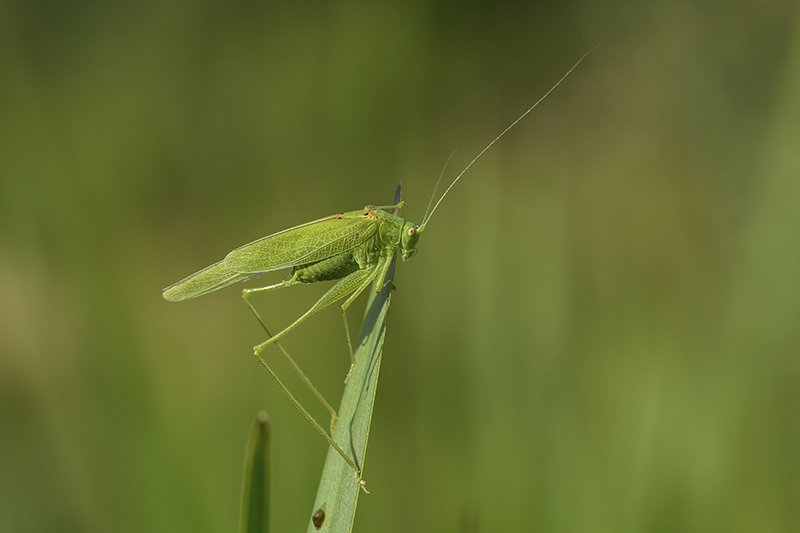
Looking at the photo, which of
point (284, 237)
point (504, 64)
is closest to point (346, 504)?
point (284, 237)

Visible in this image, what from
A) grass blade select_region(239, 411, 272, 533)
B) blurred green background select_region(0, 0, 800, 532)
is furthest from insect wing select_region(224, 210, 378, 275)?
grass blade select_region(239, 411, 272, 533)

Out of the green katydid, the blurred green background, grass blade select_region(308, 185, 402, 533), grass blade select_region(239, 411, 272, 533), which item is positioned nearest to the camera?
grass blade select_region(239, 411, 272, 533)

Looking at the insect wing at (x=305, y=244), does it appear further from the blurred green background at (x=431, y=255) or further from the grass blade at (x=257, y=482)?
the grass blade at (x=257, y=482)

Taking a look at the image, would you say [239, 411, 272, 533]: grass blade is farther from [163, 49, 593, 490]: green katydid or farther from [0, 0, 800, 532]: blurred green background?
[163, 49, 593, 490]: green katydid

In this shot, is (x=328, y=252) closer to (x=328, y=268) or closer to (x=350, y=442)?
(x=328, y=268)

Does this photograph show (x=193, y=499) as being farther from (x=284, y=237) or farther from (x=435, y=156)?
(x=435, y=156)

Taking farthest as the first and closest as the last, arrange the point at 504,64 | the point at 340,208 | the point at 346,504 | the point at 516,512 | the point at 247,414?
the point at 504,64 < the point at 340,208 < the point at 247,414 < the point at 516,512 < the point at 346,504
